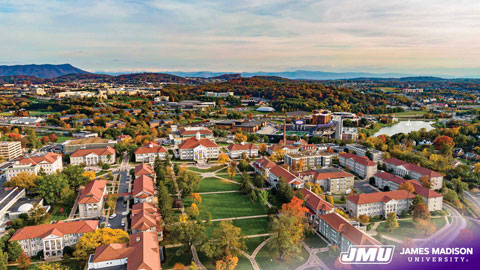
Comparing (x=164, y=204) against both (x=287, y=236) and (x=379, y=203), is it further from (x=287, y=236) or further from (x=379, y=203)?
(x=379, y=203)

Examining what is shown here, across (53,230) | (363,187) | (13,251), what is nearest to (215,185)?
(53,230)

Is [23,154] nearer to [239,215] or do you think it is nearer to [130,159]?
[130,159]

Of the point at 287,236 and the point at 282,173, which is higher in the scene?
the point at 282,173

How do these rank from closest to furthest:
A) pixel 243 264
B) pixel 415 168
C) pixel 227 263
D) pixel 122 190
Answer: pixel 227 263 → pixel 243 264 → pixel 122 190 → pixel 415 168

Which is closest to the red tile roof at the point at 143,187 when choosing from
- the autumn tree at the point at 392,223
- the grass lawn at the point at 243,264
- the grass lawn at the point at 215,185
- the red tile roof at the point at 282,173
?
the grass lawn at the point at 215,185

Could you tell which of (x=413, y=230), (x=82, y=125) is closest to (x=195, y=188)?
(x=413, y=230)

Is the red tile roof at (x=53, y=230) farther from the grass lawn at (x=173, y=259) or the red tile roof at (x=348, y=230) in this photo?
the red tile roof at (x=348, y=230)

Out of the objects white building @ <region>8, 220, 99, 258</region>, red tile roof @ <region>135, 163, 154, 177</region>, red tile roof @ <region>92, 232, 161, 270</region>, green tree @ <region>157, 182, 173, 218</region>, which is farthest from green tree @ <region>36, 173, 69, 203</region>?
red tile roof @ <region>92, 232, 161, 270</region>
